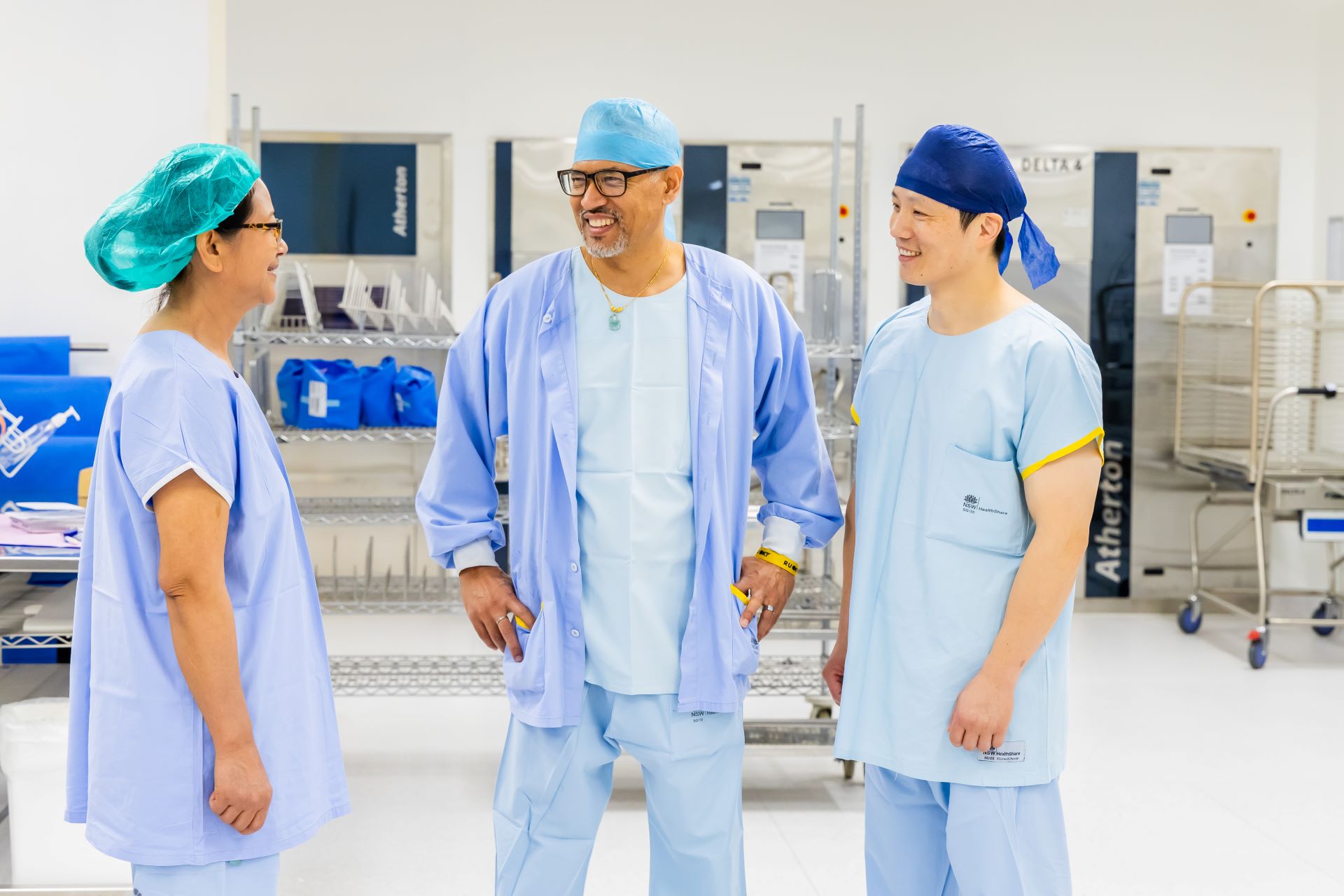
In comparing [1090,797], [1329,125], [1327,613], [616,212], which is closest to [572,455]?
[616,212]

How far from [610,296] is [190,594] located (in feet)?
2.77

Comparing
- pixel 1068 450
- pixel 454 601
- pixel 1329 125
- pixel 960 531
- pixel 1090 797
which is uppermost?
pixel 1329 125

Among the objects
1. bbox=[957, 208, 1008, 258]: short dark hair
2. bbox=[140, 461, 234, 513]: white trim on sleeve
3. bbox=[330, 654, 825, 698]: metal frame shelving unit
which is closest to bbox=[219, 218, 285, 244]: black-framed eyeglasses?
bbox=[140, 461, 234, 513]: white trim on sleeve

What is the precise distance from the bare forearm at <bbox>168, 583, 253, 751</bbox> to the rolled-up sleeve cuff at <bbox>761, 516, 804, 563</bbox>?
91 cm

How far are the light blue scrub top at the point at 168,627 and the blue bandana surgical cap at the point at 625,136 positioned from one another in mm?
691

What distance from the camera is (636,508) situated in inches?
78.3

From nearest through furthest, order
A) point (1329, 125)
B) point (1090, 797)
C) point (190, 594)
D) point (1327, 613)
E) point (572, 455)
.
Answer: point (190, 594) < point (572, 455) < point (1090, 797) < point (1327, 613) < point (1329, 125)

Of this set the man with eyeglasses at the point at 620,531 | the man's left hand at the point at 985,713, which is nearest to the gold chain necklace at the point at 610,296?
the man with eyeglasses at the point at 620,531

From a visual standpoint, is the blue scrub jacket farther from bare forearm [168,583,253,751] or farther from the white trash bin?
the white trash bin

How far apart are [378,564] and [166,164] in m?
4.47

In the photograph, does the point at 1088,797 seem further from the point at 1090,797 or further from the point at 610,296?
the point at 610,296

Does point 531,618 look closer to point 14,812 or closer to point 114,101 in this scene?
point 14,812

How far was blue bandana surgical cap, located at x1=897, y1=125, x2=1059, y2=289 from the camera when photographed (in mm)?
1837

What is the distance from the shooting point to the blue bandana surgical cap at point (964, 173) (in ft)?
6.03
